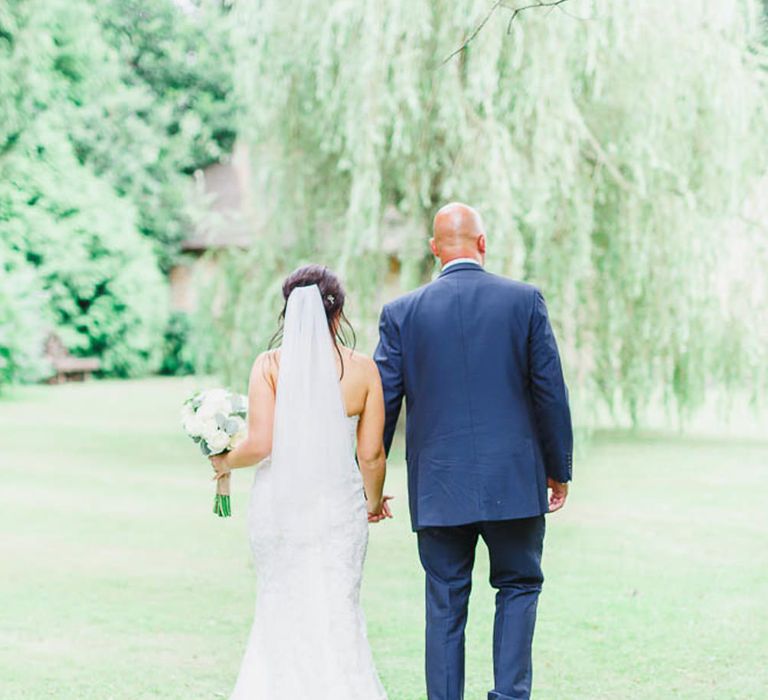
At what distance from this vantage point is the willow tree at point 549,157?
35.8ft

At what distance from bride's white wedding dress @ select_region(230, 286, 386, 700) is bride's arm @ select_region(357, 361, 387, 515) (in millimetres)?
44

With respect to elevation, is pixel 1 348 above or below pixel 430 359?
below

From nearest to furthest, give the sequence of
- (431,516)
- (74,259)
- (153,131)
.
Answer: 1. (431,516)
2. (74,259)
3. (153,131)

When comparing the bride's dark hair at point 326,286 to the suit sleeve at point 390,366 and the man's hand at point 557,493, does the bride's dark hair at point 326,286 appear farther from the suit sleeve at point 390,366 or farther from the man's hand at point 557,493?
the man's hand at point 557,493

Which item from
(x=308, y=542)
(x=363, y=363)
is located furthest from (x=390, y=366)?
(x=308, y=542)

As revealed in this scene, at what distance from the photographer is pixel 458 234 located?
155 inches

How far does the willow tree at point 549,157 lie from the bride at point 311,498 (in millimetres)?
6811

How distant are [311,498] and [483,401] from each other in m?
0.61

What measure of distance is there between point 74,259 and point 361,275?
15428 mm

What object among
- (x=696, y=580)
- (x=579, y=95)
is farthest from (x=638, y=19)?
(x=696, y=580)

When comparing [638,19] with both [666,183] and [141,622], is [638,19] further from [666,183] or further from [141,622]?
[141,622]

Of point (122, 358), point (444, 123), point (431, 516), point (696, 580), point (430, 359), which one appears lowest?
point (122, 358)

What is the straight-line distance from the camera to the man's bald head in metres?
3.95

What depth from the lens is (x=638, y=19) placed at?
10.9m
